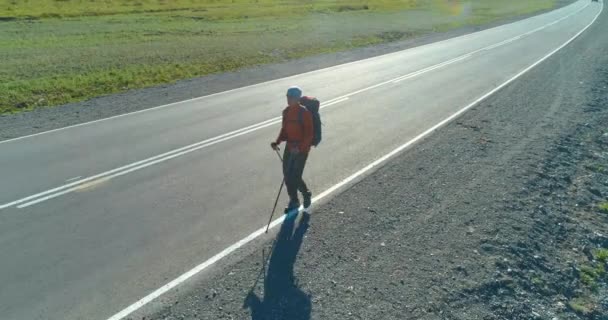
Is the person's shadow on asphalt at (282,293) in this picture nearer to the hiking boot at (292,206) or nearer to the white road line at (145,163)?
the hiking boot at (292,206)

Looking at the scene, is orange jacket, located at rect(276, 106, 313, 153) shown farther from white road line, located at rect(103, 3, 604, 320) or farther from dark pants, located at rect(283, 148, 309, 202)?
white road line, located at rect(103, 3, 604, 320)

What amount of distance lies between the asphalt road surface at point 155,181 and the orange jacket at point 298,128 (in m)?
1.26

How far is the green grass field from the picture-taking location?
17.9m

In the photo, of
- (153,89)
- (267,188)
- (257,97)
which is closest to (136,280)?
(267,188)

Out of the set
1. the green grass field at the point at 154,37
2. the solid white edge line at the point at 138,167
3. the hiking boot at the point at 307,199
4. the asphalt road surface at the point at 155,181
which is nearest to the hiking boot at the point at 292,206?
the hiking boot at the point at 307,199

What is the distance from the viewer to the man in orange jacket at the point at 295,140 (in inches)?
258

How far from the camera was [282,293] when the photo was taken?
5.02 meters

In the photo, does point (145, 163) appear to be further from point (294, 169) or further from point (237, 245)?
point (237, 245)

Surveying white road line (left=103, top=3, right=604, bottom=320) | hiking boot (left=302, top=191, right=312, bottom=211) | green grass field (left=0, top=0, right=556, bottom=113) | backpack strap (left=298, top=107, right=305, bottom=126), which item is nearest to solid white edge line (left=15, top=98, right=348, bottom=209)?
white road line (left=103, top=3, right=604, bottom=320)

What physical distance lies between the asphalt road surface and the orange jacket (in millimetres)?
1260

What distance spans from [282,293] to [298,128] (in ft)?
8.63

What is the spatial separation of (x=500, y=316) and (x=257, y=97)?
1160cm

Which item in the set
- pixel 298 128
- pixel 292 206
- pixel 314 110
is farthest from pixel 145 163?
pixel 314 110

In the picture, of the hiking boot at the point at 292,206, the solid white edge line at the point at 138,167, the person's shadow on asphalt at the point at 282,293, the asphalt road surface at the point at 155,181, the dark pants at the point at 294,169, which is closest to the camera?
the person's shadow on asphalt at the point at 282,293
